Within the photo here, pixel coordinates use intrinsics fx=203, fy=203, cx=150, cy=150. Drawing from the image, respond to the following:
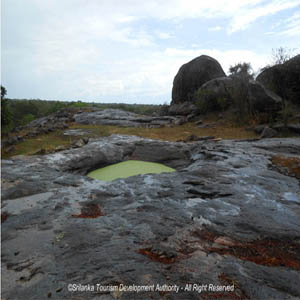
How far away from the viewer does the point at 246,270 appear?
1.89m

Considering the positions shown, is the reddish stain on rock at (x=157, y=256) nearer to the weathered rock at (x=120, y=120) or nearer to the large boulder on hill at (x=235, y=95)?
the large boulder on hill at (x=235, y=95)

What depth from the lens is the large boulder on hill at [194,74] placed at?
1764 centimetres

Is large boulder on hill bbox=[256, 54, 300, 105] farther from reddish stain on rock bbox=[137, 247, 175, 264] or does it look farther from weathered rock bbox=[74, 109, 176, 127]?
reddish stain on rock bbox=[137, 247, 175, 264]

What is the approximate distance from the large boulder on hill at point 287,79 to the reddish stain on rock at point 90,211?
12.9m

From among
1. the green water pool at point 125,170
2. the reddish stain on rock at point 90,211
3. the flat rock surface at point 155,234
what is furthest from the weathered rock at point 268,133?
the reddish stain on rock at point 90,211

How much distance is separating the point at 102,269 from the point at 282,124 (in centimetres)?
942

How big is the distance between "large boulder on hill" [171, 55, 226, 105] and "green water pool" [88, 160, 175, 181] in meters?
12.9

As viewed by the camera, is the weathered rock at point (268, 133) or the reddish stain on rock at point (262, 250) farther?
the weathered rock at point (268, 133)

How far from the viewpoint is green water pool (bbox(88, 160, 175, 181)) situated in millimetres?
5652

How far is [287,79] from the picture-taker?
11.9 m

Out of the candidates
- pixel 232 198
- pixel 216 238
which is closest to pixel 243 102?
pixel 232 198

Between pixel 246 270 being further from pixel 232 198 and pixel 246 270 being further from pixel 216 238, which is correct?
pixel 232 198

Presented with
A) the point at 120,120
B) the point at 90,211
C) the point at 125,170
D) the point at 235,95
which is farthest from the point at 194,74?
the point at 90,211

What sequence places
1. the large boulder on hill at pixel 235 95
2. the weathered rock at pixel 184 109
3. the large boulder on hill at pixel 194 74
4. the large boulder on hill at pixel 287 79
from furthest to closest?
the large boulder on hill at pixel 194 74, the weathered rock at pixel 184 109, the large boulder on hill at pixel 287 79, the large boulder on hill at pixel 235 95
